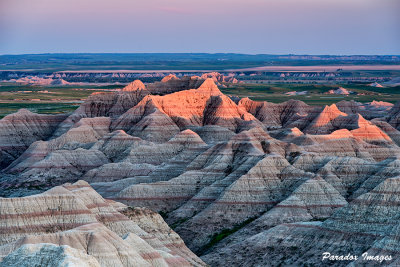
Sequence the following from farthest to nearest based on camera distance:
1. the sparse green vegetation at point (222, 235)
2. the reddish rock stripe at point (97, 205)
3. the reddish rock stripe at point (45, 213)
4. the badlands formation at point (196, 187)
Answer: the sparse green vegetation at point (222, 235)
the reddish rock stripe at point (97, 205)
the badlands formation at point (196, 187)
the reddish rock stripe at point (45, 213)

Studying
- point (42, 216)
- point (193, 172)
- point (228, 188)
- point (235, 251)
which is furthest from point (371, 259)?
point (193, 172)

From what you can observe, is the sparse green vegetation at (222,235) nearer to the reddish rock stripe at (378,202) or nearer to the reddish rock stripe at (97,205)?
the reddish rock stripe at (97,205)

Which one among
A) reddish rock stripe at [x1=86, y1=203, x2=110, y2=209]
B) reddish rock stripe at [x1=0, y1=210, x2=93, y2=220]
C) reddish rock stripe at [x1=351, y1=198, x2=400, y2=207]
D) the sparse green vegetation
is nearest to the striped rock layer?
reddish rock stripe at [x1=0, y1=210, x2=93, y2=220]

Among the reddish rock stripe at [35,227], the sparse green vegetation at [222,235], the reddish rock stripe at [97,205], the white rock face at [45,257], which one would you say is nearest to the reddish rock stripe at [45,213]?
the reddish rock stripe at [35,227]

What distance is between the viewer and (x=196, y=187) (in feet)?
405

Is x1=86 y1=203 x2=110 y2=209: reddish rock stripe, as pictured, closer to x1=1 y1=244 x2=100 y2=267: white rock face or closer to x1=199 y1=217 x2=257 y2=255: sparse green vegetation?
x1=199 y1=217 x2=257 y2=255: sparse green vegetation

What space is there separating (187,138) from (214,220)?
45490 mm

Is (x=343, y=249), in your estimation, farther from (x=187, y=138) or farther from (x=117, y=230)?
(x=187, y=138)

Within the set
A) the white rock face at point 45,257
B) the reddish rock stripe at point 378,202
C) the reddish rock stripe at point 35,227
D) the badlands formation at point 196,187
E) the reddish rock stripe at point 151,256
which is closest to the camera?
the white rock face at point 45,257

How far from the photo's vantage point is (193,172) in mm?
127000

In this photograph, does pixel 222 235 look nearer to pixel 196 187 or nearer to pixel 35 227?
pixel 196 187

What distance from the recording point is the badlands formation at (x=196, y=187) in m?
79.1

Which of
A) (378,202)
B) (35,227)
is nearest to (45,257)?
(35,227)

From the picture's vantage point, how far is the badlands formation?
79.1m
